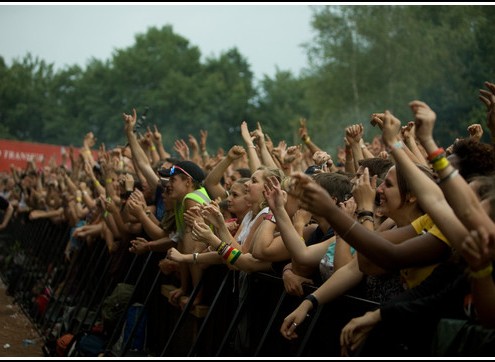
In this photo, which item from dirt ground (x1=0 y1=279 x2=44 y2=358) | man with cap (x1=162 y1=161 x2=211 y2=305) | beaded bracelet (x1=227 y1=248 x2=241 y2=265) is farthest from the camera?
dirt ground (x1=0 y1=279 x2=44 y2=358)

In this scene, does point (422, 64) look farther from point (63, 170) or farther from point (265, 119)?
point (265, 119)

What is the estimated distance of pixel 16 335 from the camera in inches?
481

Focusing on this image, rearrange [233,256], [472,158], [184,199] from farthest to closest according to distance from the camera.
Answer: [184,199]
[233,256]
[472,158]

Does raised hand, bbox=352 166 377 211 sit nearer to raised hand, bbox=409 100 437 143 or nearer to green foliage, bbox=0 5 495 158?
raised hand, bbox=409 100 437 143

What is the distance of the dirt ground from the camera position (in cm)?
1059

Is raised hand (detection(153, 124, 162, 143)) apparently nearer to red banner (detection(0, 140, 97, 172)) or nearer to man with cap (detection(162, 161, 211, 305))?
man with cap (detection(162, 161, 211, 305))

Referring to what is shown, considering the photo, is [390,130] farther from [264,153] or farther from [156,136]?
[156,136]

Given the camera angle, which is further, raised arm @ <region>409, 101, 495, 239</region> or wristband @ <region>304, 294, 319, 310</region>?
wristband @ <region>304, 294, 319, 310</region>

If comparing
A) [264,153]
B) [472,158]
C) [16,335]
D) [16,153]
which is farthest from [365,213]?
[16,153]

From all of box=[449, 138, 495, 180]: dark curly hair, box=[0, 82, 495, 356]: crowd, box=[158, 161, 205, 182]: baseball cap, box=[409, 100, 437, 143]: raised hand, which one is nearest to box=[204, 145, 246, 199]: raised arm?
box=[0, 82, 495, 356]: crowd

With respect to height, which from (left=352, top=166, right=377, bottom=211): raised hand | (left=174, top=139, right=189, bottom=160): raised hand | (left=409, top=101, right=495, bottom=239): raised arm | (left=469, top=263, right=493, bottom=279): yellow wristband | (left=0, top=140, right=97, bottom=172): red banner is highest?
(left=409, top=101, right=495, bottom=239): raised arm

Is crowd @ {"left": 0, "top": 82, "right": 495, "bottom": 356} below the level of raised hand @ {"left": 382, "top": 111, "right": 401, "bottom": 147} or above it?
below

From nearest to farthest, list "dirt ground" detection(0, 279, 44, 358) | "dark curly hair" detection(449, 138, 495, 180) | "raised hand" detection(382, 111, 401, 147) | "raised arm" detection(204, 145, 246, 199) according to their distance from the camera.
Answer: "raised hand" detection(382, 111, 401, 147), "dark curly hair" detection(449, 138, 495, 180), "raised arm" detection(204, 145, 246, 199), "dirt ground" detection(0, 279, 44, 358)

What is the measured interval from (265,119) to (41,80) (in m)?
25.5
